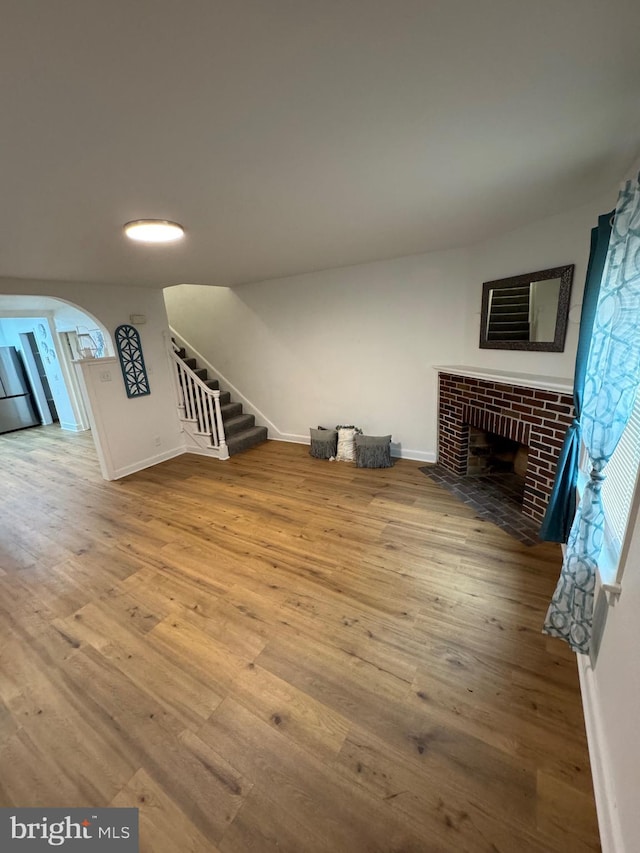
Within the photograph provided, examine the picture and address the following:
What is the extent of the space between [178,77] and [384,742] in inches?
93.5

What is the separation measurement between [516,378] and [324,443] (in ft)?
7.51

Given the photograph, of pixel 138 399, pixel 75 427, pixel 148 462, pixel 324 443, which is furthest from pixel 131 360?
pixel 75 427

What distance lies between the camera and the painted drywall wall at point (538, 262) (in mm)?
2160

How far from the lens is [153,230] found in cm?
197

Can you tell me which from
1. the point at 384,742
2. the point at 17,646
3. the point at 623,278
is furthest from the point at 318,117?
the point at 17,646

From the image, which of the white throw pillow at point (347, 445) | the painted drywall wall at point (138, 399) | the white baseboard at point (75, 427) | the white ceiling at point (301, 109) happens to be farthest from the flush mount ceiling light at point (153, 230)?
the white baseboard at point (75, 427)

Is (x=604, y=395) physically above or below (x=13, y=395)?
above

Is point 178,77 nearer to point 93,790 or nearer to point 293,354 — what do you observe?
point 93,790

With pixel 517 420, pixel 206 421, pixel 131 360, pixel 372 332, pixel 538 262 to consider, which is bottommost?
pixel 206 421

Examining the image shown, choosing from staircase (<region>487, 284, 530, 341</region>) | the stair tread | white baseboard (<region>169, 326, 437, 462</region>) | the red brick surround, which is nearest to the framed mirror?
staircase (<region>487, 284, 530, 341</region>)

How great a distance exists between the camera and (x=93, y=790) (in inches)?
46.2

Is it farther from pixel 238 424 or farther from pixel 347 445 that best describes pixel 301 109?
pixel 238 424

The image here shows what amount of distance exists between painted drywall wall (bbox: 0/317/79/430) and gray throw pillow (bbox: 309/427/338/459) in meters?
4.86

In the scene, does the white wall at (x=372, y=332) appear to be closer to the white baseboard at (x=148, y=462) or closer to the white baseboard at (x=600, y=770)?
the white baseboard at (x=148, y=462)
